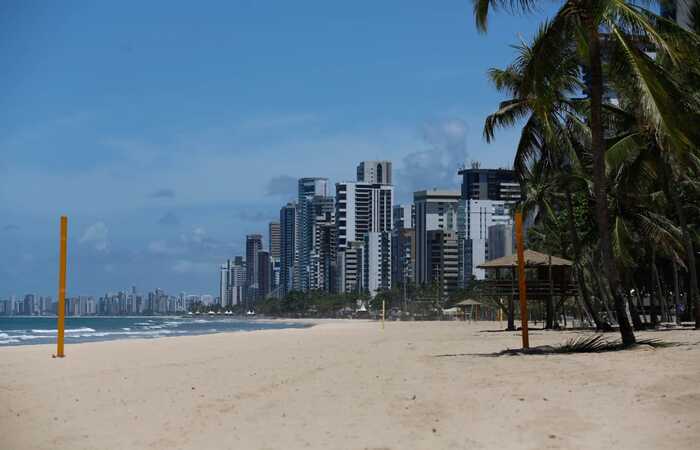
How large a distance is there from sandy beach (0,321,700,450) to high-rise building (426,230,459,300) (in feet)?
535

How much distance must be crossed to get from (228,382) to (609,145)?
53.8ft

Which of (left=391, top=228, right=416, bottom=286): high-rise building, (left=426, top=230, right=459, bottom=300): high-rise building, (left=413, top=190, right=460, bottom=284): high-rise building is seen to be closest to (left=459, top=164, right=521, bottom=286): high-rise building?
(left=426, top=230, right=459, bottom=300): high-rise building

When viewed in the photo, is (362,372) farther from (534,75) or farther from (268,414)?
(534,75)

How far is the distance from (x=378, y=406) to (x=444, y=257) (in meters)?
170

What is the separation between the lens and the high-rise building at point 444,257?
174 metres

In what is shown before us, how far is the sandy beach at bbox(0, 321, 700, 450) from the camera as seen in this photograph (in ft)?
22.3

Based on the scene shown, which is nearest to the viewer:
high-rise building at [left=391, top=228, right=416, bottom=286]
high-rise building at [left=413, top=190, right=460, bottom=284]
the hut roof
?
the hut roof

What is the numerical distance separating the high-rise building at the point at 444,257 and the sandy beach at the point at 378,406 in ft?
535

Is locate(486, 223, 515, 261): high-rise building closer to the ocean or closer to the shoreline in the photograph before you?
→ the ocean

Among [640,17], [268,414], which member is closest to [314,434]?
[268,414]

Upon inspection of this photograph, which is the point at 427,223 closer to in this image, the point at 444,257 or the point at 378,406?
the point at 444,257

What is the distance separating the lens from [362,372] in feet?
36.2

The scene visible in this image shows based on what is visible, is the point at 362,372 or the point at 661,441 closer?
the point at 661,441

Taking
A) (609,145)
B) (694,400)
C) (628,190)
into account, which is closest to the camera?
(694,400)
